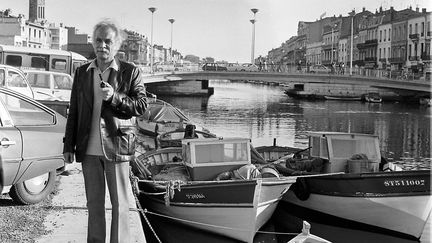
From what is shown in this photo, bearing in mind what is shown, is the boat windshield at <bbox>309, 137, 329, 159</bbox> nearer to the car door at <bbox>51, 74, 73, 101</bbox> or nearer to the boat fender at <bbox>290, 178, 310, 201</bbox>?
the boat fender at <bbox>290, 178, 310, 201</bbox>

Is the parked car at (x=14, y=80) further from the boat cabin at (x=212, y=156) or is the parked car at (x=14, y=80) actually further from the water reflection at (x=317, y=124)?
the water reflection at (x=317, y=124)

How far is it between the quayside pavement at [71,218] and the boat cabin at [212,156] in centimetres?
175

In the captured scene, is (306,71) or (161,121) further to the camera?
(306,71)

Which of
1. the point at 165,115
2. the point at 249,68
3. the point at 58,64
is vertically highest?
the point at 249,68

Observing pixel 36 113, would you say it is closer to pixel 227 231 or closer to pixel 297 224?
pixel 227 231

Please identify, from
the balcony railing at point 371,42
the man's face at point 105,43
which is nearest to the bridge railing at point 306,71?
the balcony railing at point 371,42

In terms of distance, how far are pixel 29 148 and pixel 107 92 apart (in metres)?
3.58

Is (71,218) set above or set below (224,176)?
below

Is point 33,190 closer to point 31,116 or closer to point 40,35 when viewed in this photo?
point 31,116

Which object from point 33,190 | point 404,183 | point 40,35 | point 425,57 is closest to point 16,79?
point 33,190

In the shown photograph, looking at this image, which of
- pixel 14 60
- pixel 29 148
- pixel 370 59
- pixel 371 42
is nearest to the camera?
pixel 29 148

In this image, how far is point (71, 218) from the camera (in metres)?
8.60

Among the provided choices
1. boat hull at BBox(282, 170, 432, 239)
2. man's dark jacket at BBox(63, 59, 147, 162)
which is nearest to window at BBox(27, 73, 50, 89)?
boat hull at BBox(282, 170, 432, 239)

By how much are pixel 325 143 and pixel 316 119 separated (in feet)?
112
